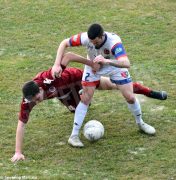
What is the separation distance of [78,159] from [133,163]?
65 cm


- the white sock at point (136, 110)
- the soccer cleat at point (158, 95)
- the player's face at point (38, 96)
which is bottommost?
the soccer cleat at point (158, 95)

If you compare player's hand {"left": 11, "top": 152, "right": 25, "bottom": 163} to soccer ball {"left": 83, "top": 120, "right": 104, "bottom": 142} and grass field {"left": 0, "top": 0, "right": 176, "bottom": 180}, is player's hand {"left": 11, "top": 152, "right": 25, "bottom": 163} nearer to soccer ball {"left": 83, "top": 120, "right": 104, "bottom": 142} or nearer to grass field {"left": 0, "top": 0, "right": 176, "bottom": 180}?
grass field {"left": 0, "top": 0, "right": 176, "bottom": 180}

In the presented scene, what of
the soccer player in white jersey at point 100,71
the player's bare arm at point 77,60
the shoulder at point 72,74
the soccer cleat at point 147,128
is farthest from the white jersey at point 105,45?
the soccer cleat at point 147,128

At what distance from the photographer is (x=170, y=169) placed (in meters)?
5.80

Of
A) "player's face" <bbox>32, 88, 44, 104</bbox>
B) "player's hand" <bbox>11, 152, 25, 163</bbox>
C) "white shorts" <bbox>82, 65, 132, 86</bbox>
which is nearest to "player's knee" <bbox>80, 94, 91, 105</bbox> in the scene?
"white shorts" <bbox>82, 65, 132, 86</bbox>

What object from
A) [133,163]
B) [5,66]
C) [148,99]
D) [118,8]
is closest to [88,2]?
[118,8]

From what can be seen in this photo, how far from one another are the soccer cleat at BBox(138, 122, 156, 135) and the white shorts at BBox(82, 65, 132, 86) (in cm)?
61

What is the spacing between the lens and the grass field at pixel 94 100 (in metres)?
5.97

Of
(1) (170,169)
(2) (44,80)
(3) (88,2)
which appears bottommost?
(3) (88,2)

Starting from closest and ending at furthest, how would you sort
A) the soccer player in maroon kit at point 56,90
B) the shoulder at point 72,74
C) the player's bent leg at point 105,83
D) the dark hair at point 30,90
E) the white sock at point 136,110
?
the dark hair at point 30,90 < the soccer player in maroon kit at point 56,90 < the white sock at point 136,110 < the shoulder at point 72,74 < the player's bent leg at point 105,83

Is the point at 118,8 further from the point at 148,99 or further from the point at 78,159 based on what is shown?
the point at 78,159

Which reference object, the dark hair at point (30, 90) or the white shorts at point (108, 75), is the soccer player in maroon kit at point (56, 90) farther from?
the white shorts at point (108, 75)

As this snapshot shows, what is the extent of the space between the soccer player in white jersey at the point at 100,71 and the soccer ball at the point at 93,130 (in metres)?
0.11

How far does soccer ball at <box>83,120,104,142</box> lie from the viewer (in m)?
6.46
